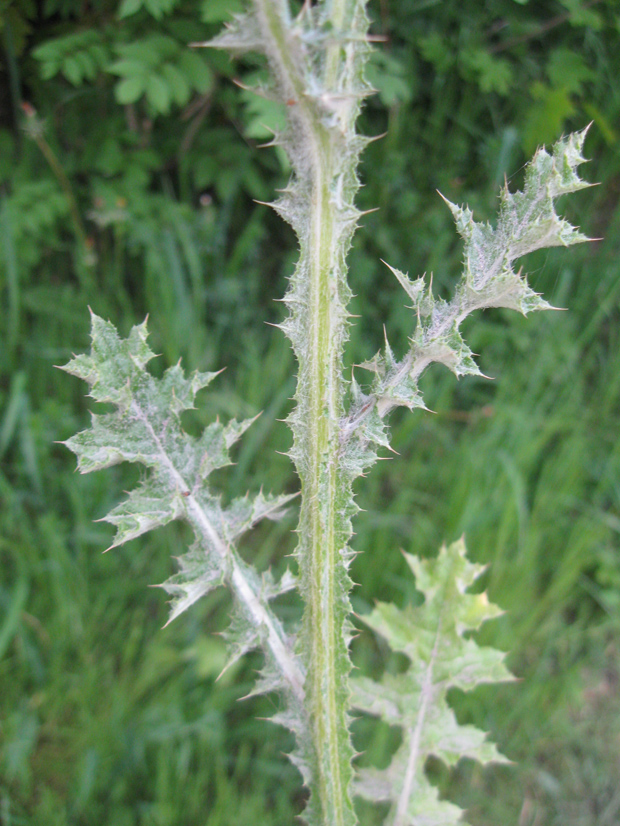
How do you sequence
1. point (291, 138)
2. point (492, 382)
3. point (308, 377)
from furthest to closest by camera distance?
point (492, 382) → point (308, 377) → point (291, 138)

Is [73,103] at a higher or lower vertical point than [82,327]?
higher

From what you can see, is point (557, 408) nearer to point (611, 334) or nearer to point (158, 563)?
point (611, 334)

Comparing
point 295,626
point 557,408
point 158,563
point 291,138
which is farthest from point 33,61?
point 557,408

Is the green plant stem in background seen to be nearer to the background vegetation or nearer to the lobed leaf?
the background vegetation

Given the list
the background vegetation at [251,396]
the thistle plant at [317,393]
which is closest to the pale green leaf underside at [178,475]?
the thistle plant at [317,393]

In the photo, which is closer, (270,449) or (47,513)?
→ (47,513)

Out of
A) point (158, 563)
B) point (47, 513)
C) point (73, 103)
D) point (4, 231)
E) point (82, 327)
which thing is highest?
point (73, 103)
